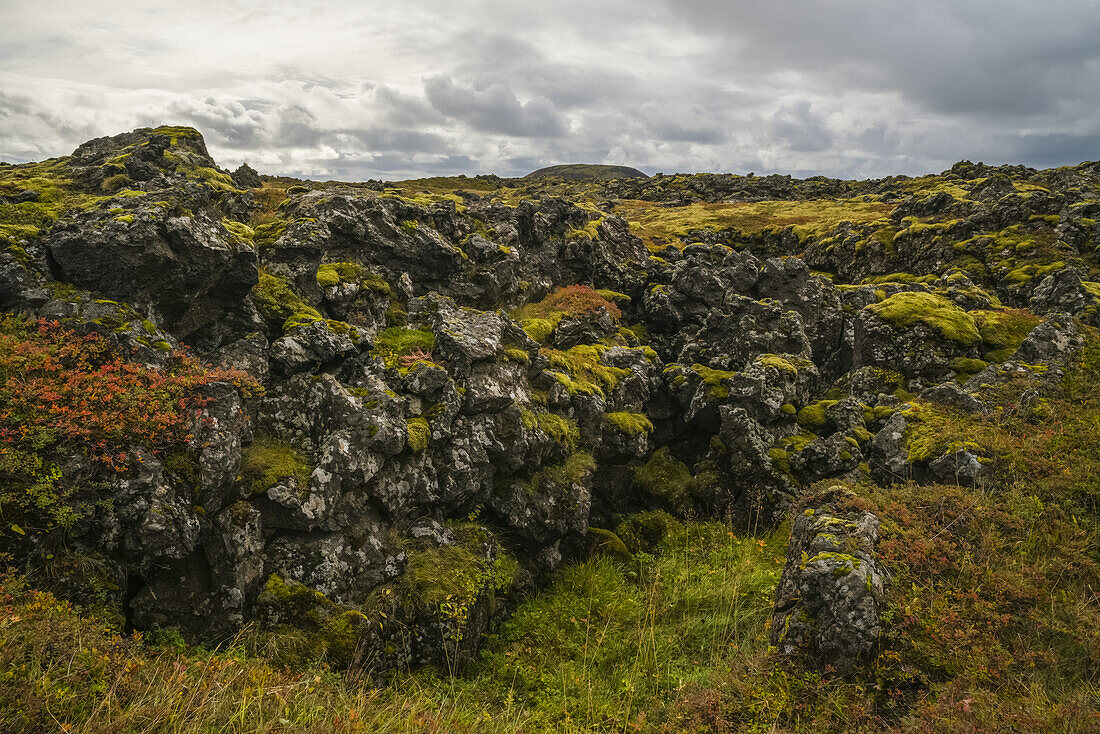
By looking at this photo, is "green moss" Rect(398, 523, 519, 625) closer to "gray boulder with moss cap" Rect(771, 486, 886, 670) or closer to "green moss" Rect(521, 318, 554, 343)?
"gray boulder with moss cap" Rect(771, 486, 886, 670)

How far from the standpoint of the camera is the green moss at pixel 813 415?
779 inches

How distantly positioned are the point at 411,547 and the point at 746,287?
81.8 ft

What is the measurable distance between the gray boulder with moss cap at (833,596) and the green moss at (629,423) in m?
9.50

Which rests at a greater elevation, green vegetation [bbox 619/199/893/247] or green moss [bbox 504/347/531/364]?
green vegetation [bbox 619/199/893/247]

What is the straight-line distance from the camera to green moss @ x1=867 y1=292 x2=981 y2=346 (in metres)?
21.4

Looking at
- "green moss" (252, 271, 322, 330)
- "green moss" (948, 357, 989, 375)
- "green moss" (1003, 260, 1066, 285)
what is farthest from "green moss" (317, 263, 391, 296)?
"green moss" (1003, 260, 1066, 285)

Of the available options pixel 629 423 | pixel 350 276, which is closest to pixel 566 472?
pixel 629 423

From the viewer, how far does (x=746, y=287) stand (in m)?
29.6

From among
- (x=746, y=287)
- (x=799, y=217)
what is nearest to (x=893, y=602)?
(x=746, y=287)

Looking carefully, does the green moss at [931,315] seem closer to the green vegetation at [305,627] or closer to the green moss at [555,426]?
the green moss at [555,426]

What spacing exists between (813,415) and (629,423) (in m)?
7.75

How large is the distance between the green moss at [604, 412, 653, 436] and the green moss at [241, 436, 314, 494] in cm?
1132

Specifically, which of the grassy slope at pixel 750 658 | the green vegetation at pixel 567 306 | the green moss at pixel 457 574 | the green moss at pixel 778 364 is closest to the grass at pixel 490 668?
the grassy slope at pixel 750 658

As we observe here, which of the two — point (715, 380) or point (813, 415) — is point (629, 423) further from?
point (813, 415)
